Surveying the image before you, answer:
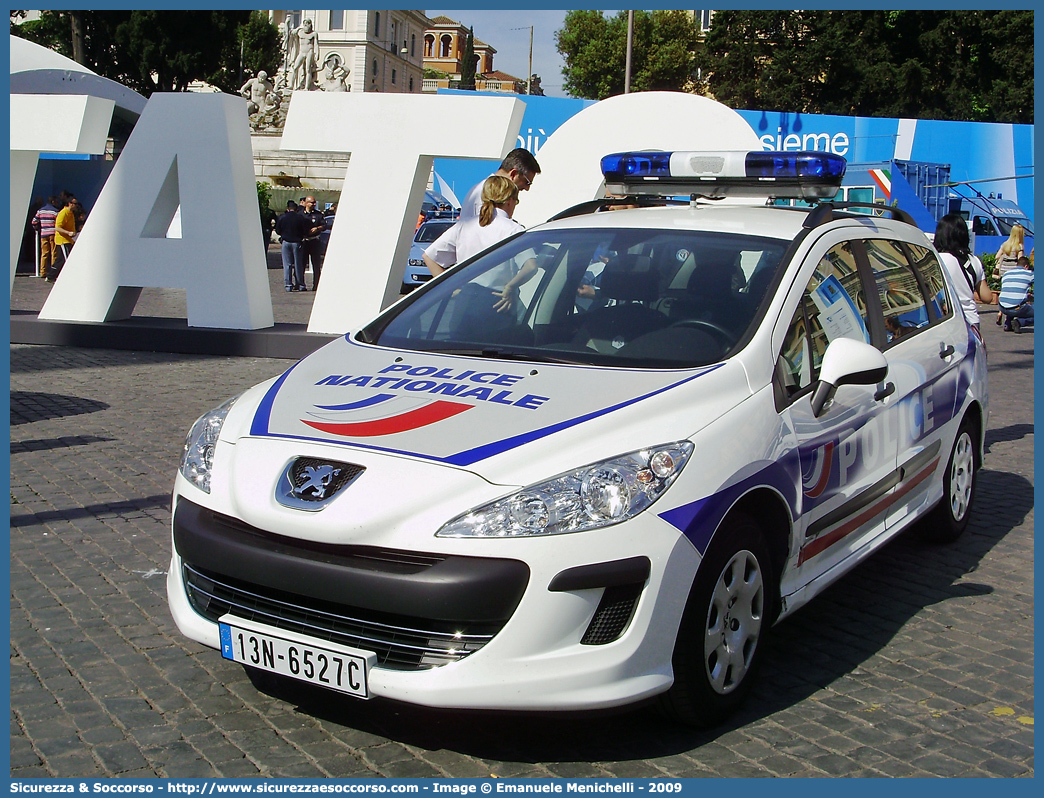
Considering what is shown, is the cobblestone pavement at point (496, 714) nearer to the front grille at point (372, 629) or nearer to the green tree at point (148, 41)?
the front grille at point (372, 629)

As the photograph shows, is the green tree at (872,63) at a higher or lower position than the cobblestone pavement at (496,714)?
higher

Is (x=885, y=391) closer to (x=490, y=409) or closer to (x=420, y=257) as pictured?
(x=490, y=409)

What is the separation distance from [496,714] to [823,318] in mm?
1990

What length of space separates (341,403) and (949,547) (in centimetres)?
358

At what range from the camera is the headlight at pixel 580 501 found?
3.02m

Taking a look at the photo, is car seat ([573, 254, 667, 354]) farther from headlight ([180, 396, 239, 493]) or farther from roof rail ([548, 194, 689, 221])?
headlight ([180, 396, 239, 493])

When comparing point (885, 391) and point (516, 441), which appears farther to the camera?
point (885, 391)

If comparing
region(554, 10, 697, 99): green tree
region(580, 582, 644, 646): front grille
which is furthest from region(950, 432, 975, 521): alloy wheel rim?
region(554, 10, 697, 99): green tree

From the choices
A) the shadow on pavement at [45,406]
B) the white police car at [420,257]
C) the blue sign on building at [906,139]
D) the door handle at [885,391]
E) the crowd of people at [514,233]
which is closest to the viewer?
the door handle at [885,391]

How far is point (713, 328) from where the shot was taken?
3961 mm

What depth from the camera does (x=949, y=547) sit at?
5.68 m

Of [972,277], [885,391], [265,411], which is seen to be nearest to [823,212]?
[885,391]

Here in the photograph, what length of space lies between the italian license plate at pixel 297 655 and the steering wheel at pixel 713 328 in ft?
5.49

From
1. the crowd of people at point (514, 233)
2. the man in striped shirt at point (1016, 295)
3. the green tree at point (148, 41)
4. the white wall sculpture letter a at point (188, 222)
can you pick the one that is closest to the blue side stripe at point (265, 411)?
the crowd of people at point (514, 233)
